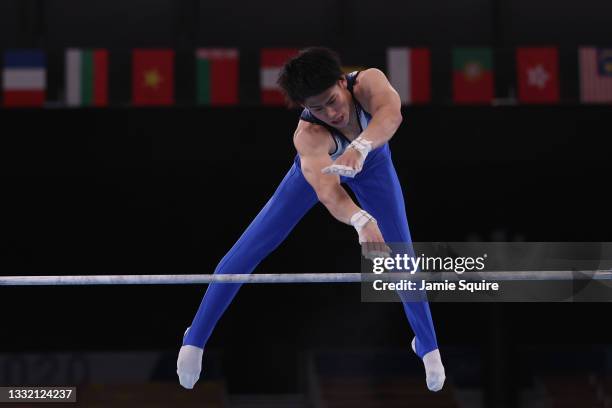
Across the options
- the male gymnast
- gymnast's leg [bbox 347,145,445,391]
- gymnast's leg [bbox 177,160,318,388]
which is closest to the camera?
the male gymnast

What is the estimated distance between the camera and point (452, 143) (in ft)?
26.9

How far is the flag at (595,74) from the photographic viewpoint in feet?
26.0

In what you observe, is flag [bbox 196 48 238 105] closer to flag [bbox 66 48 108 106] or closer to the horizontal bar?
flag [bbox 66 48 108 106]

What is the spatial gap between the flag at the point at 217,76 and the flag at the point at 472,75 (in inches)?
88.7

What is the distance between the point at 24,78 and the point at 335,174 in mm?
5430

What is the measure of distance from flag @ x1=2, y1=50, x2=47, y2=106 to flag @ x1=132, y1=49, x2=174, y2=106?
3.04 ft

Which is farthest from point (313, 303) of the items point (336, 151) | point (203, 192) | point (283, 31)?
point (336, 151)

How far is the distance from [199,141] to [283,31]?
5.72 feet

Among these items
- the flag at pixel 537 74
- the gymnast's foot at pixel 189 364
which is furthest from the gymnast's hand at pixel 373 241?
the flag at pixel 537 74

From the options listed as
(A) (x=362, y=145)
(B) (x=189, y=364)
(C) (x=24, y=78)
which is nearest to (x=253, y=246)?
(B) (x=189, y=364)

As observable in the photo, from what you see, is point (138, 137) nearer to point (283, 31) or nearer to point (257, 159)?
point (257, 159)

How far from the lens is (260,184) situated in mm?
8578

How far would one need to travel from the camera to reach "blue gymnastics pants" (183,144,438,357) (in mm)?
3953

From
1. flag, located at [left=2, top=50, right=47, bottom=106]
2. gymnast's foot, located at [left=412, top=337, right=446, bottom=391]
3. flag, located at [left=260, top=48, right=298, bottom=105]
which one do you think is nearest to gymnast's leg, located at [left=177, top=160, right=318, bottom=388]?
gymnast's foot, located at [left=412, top=337, right=446, bottom=391]
